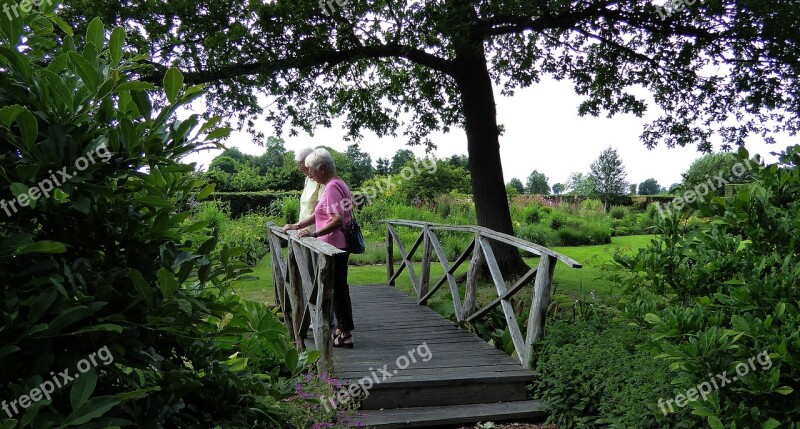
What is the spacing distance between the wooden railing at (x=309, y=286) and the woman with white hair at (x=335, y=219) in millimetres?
196

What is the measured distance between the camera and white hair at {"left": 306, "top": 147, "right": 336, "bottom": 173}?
5.05 m

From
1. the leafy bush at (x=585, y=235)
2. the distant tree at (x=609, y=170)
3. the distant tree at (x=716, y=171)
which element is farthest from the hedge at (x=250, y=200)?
the distant tree at (x=609, y=170)

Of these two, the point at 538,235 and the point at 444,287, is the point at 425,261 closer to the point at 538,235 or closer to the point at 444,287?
the point at 444,287

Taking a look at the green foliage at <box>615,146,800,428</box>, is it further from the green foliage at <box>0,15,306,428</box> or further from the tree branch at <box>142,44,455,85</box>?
the tree branch at <box>142,44,455,85</box>

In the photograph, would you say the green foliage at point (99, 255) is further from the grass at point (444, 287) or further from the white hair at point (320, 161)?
the grass at point (444, 287)

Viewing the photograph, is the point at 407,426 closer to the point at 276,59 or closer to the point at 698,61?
the point at 276,59

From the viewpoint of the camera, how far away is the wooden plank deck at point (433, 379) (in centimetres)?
426

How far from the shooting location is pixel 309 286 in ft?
16.5

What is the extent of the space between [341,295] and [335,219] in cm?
74

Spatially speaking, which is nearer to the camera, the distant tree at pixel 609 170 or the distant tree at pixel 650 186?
the distant tree at pixel 609 170

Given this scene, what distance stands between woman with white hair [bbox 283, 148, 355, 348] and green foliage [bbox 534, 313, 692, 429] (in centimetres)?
172

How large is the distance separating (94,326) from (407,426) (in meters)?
3.33

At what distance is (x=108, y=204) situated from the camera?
53.9 inches

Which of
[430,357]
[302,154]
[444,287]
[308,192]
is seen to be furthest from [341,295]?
[444,287]
